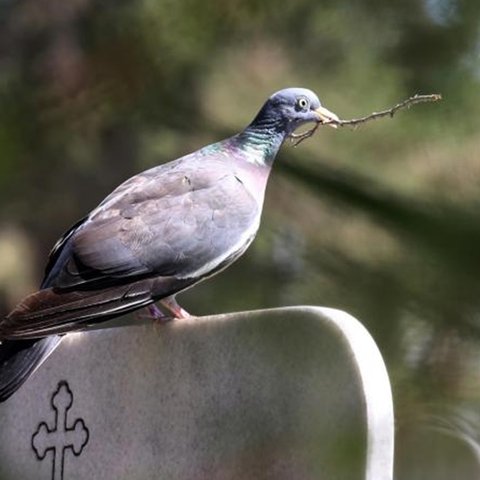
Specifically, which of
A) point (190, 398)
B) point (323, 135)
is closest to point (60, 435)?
point (190, 398)

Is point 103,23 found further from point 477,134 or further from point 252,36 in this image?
point 477,134

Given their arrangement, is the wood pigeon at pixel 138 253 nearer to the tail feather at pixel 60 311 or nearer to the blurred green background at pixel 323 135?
the tail feather at pixel 60 311

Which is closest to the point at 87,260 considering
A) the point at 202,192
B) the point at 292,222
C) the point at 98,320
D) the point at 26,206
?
the point at 98,320

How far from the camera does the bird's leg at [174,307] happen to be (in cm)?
196

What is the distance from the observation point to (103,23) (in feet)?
1.58

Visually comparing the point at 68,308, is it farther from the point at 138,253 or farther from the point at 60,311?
the point at 138,253

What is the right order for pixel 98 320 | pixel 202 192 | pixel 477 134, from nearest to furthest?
1. pixel 477 134
2. pixel 98 320
3. pixel 202 192

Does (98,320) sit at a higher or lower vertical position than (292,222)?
higher

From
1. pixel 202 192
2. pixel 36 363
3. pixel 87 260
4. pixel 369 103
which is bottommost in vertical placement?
pixel 369 103

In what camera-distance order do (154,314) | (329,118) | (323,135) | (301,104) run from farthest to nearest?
(301,104), (154,314), (329,118), (323,135)

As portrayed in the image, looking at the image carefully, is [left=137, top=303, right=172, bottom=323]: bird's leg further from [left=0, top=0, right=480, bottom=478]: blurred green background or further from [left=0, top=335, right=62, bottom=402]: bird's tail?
[left=0, top=0, right=480, bottom=478]: blurred green background

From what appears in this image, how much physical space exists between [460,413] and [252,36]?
0.52 feet

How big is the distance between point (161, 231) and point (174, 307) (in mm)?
133

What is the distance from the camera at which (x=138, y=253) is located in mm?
1924
